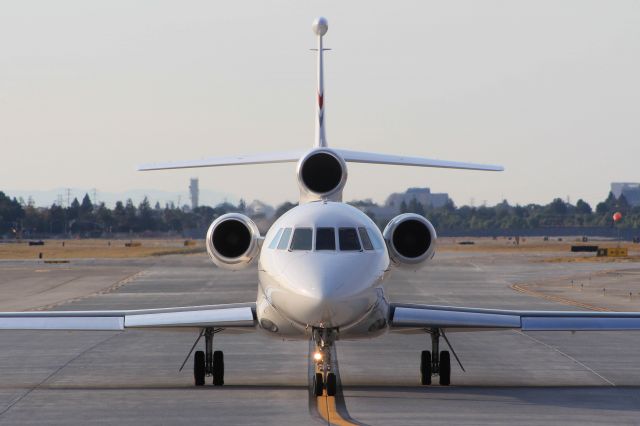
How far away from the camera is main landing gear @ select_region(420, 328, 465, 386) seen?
17.0 m

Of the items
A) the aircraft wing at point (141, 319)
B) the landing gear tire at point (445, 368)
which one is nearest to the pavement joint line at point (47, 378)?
the aircraft wing at point (141, 319)

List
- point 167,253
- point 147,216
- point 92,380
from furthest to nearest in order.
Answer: point 147,216 < point 167,253 < point 92,380

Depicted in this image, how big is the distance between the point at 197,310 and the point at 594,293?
27.6 meters

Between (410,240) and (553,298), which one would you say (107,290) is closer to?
(553,298)

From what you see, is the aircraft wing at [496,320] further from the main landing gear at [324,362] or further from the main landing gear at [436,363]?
the main landing gear at [324,362]

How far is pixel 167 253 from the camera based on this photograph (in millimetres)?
96562

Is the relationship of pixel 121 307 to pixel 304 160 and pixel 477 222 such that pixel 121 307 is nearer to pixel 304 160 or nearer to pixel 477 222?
pixel 304 160

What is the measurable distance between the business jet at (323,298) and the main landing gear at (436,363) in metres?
0.02

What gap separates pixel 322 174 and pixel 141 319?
3.95m

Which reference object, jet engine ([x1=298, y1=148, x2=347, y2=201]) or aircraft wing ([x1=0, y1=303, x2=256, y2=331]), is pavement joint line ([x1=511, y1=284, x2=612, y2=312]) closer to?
jet engine ([x1=298, y1=148, x2=347, y2=201])

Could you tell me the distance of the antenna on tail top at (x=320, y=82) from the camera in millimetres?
22453

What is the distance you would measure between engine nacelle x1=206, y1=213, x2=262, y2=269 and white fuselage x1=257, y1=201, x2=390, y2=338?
3.50ft

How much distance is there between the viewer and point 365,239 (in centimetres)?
1541

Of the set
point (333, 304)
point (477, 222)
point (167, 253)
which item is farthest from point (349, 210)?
point (477, 222)
